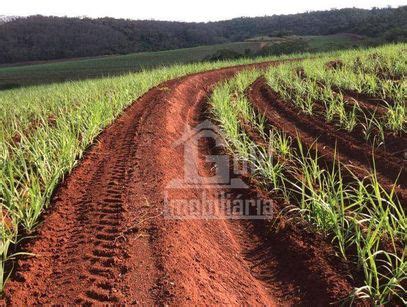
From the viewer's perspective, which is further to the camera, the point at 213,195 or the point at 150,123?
the point at 150,123

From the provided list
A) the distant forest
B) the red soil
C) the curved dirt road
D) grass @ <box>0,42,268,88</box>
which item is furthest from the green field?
the curved dirt road

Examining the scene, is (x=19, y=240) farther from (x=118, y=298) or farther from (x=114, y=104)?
(x=114, y=104)

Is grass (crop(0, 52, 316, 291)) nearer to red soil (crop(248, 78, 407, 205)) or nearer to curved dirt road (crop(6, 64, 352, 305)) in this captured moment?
curved dirt road (crop(6, 64, 352, 305))

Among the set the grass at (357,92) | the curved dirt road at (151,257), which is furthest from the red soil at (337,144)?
the curved dirt road at (151,257)

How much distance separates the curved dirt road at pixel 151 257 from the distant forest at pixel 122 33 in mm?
54462

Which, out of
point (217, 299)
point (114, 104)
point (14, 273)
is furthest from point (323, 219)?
point (114, 104)

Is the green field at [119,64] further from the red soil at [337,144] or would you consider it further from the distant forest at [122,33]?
the red soil at [337,144]

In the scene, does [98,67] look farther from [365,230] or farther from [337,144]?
[365,230]

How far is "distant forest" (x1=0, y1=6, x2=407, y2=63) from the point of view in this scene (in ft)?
212

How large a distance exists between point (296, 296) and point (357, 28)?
49604mm

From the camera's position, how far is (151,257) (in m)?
3.15

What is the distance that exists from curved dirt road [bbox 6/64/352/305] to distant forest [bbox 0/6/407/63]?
179 feet

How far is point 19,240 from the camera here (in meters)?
3.14

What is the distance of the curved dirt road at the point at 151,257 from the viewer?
2771 millimetres
